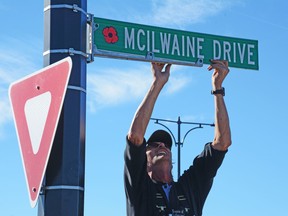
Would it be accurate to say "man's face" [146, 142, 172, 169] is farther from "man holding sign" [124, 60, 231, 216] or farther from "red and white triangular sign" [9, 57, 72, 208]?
"red and white triangular sign" [9, 57, 72, 208]

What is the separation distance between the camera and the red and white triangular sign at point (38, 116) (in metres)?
3.62

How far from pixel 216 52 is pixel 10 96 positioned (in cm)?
145

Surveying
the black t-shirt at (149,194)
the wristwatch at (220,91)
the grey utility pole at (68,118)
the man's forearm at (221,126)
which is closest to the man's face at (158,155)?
the black t-shirt at (149,194)

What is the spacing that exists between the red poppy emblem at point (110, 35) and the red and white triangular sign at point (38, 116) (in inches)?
20.8

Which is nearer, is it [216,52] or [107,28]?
[107,28]

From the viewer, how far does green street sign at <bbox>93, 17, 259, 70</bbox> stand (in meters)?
4.18

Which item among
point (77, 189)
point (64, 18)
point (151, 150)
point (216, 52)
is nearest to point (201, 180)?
point (151, 150)

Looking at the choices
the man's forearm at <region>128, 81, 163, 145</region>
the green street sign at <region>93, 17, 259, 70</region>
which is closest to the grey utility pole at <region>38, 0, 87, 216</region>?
the green street sign at <region>93, 17, 259, 70</region>

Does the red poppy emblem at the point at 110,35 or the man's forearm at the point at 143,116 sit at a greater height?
the red poppy emblem at the point at 110,35

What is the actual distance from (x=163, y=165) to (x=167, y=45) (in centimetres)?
92

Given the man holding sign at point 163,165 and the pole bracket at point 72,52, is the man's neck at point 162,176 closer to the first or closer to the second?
the man holding sign at point 163,165

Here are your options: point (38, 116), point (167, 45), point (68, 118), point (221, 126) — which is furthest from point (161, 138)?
point (38, 116)

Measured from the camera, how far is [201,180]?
4.87m

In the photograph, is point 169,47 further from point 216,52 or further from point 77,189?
point 77,189
